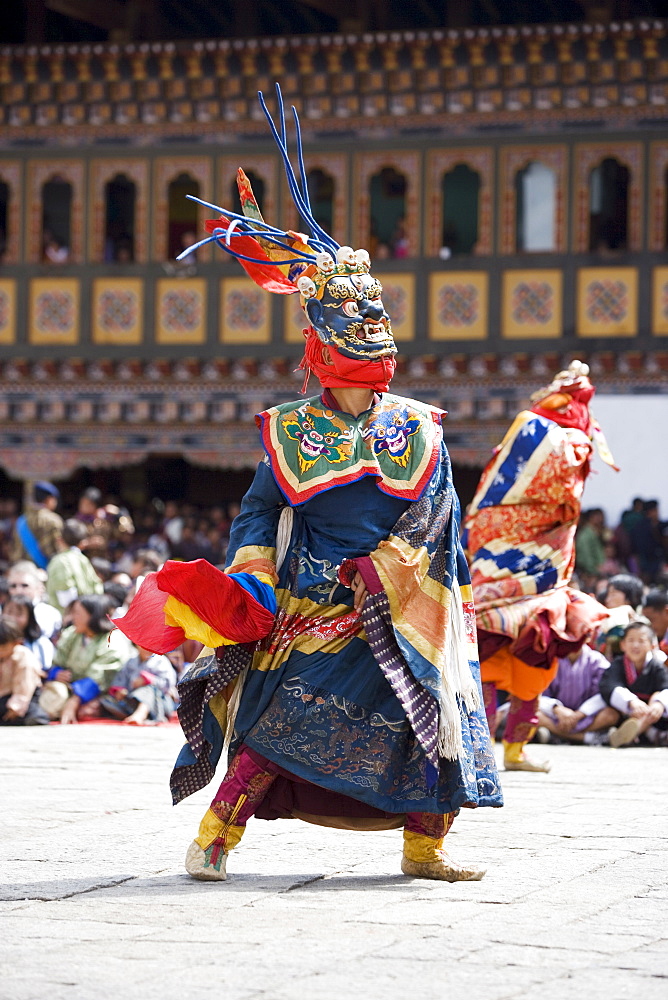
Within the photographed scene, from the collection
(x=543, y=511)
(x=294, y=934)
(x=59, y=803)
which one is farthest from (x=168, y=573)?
(x=543, y=511)

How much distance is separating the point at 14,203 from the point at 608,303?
6042 millimetres

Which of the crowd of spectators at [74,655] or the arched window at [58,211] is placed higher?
the arched window at [58,211]

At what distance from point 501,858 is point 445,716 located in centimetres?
62

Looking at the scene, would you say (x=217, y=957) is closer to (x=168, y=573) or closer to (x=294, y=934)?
(x=294, y=934)

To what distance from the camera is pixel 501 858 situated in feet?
16.0

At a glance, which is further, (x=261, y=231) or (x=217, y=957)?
(x=261, y=231)

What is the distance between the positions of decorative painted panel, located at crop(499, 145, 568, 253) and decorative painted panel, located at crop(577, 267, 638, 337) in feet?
1.46

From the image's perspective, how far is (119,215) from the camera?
63.1 ft

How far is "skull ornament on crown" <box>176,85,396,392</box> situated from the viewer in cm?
480

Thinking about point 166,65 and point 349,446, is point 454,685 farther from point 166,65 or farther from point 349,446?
point 166,65

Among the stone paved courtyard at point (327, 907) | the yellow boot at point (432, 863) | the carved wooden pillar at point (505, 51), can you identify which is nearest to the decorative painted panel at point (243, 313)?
the carved wooden pillar at point (505, 51)

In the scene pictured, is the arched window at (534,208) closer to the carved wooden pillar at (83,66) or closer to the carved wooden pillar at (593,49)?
the carved wooden pillar at (593,49)

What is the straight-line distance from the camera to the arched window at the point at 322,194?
17328mm

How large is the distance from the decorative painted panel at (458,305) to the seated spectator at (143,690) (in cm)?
759
